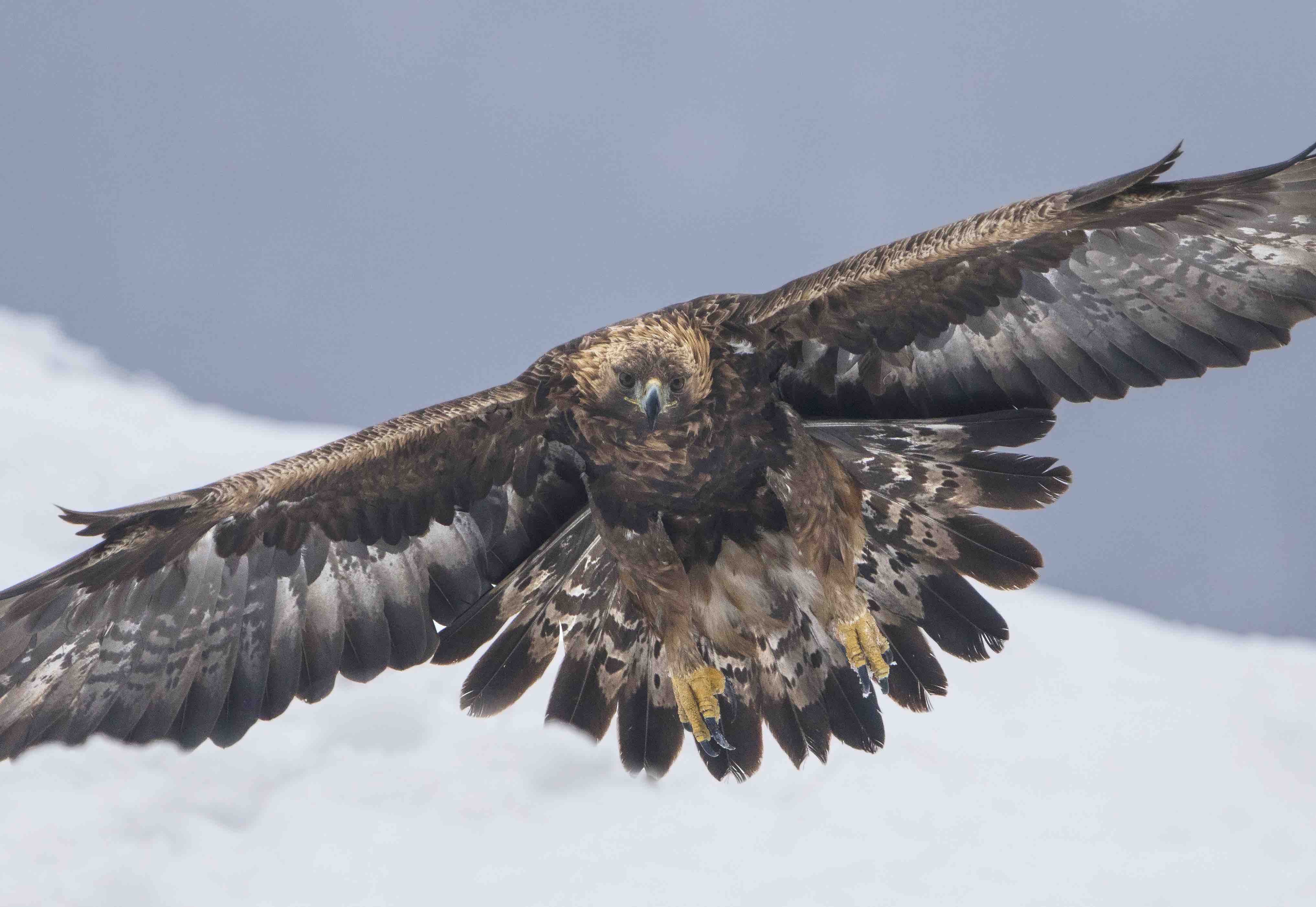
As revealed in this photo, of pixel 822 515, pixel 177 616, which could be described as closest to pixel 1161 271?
pixel 822 515

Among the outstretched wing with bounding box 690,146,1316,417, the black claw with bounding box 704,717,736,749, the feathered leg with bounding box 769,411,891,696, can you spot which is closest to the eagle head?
the outstretched wing with bounding box 690,146,1316,417

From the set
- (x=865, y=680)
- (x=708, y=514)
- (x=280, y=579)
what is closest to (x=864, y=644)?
(x=865, y=680)

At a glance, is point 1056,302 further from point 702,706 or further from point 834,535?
point 702,706

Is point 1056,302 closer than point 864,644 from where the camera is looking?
Yes

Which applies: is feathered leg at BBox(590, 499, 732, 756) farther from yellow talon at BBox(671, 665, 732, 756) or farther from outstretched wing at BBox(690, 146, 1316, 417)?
outstretched wing at BBox(690, 146, 1316, 417)

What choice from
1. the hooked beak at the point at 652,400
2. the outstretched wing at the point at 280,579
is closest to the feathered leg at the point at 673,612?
the outstretched wing at the point at 280,579

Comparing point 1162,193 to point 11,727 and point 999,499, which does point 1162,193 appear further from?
point 11,727

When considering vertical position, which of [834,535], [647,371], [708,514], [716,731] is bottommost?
[716,731]
